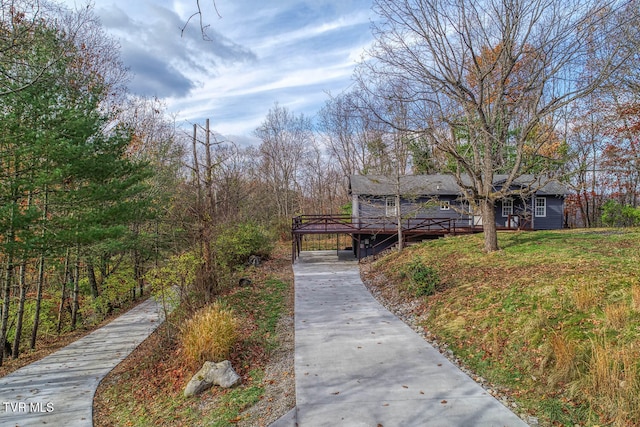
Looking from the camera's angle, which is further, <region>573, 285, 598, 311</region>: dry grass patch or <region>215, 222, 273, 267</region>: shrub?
<region>215, 222, 273, 267</region>: shrub

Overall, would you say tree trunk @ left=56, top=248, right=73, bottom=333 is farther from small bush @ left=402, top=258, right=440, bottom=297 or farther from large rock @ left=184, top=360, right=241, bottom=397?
small bush @ left=402, top=258, right=440, bottom=297

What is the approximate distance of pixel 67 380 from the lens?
7.13 m

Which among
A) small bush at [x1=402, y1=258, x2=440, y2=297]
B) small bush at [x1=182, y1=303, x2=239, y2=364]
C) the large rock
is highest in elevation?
small bush at [x1=402, y1=258, x2=440, y2=297]

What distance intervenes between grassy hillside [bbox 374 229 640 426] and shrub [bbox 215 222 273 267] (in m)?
7.42

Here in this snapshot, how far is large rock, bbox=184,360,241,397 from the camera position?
5125mm

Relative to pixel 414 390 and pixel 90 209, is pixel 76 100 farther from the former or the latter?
pixel 414 390

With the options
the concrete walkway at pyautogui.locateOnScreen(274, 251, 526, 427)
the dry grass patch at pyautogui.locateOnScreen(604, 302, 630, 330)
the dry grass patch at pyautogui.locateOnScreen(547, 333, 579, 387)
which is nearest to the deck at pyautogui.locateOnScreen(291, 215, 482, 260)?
the concrete walkway at pyautogui.locateOnScreen(274, 251, 526, 427)

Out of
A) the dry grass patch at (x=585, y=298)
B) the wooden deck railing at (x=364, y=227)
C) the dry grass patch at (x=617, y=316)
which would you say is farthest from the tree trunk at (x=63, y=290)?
the dry grass patch at (x=617, y=316)

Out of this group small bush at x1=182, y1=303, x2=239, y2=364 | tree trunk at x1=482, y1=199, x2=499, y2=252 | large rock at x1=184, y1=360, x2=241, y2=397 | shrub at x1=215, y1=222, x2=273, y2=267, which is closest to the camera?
large rock at x1=184, y1=360, x2=241, y2=397

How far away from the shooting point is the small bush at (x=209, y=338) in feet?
18.9

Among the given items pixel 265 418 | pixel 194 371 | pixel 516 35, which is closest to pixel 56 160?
pixel 194 371

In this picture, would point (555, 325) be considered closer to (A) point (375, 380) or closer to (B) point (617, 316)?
(B) point (617, 316)

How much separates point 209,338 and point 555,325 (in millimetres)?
5059

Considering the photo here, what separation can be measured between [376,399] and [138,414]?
10.9ft
